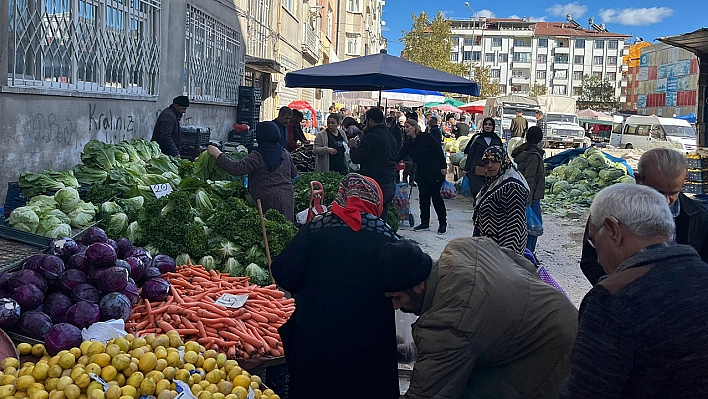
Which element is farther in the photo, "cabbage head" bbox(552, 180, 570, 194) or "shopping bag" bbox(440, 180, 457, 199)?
"cabbage head" bbox(552, 180, 570, 194)

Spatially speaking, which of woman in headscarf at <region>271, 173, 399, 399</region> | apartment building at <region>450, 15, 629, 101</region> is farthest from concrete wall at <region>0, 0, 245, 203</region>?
apartment building at <region>450, 15, 629, 101</region>

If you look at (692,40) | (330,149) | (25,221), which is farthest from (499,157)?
(692,40)

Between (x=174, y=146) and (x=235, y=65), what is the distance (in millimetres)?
9217

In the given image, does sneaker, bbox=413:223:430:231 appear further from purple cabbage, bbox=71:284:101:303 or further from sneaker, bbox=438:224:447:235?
purple cabbage, bbox=71:284:101:303

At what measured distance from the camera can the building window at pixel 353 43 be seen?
6222 cm

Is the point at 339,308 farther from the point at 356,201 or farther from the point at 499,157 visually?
the point at 499,157

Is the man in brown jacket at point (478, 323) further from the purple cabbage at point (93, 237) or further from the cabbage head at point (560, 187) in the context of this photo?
the cabbage head at point (560, 187)

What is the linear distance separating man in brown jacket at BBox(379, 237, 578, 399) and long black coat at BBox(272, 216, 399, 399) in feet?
1.20

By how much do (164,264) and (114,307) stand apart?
3.25ft

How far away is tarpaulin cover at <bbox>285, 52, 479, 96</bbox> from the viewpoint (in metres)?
10.8

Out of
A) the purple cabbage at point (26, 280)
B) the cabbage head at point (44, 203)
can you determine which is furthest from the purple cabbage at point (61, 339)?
the cabbage head at point (44, 203)

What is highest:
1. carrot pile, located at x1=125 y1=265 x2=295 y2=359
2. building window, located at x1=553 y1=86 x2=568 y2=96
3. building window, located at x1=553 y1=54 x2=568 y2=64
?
building window, located at x1=553 y1=54 x2=568 y2=64

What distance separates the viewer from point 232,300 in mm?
5023

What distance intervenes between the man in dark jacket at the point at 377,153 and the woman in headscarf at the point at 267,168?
2.30m
